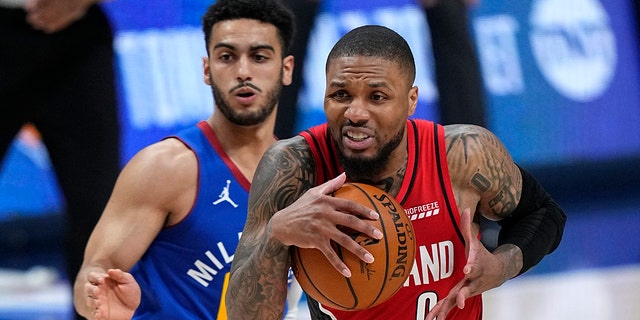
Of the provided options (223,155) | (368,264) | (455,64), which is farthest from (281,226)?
(455,64)

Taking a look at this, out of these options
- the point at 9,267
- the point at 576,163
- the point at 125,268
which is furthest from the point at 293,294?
the point at 576,163

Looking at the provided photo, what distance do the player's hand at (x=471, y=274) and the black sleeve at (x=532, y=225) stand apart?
0.81 ft

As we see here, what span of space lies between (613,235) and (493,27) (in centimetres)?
191

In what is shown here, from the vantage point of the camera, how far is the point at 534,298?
21.6ft

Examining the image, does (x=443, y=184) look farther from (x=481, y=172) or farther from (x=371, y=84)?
(x=371, y=84)

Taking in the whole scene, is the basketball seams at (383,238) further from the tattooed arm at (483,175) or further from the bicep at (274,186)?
the tattooed arm at (483,175)

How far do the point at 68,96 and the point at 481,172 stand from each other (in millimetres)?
2288

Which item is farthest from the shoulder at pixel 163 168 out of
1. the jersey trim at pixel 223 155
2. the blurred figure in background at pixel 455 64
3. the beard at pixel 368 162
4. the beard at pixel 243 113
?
the blurred figure in background at pixel 455 64

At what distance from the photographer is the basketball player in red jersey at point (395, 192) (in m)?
3.30

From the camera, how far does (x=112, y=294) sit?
394 cm

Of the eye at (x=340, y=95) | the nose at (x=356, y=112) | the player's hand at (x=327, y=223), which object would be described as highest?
the eye at (x=340, y=95)

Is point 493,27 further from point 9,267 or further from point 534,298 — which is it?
point 9,267

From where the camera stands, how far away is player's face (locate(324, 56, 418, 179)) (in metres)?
3.30

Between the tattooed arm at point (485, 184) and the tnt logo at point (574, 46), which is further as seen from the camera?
the tnt logo at point (574, 46)
